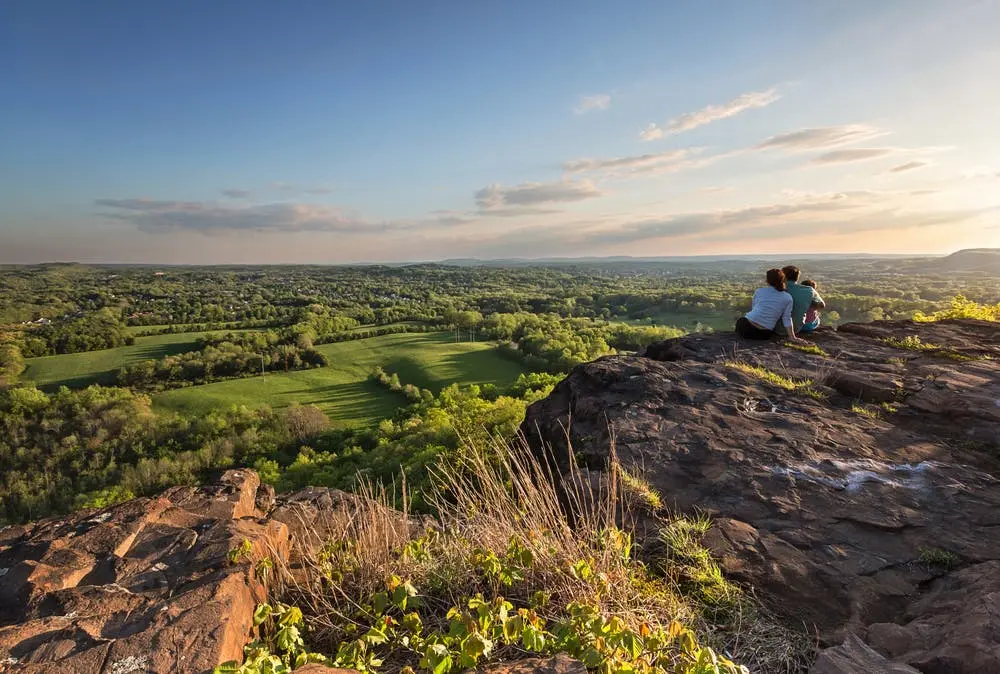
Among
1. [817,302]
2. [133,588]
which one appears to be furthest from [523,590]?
[817,302]

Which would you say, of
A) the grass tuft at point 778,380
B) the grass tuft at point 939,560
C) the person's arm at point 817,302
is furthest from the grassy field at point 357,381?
the grass tuft at point 939,560

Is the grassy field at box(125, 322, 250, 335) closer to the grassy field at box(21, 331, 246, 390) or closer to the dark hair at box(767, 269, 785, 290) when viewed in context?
the grassy field at box(21, 331, 246, 390)

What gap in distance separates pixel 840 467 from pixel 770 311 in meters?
5.63

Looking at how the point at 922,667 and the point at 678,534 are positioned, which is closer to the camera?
the point at 922,667

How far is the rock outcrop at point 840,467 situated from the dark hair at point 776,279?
1.37 meters

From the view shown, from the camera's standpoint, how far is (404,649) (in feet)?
10.2

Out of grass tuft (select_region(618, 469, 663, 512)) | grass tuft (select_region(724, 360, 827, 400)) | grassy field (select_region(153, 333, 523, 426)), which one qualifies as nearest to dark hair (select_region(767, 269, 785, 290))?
grass tuft (select_region(724, 360, 827, 400))

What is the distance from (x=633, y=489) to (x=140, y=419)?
7576cm

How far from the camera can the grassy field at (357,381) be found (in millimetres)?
68938

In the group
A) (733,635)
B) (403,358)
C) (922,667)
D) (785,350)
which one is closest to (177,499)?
(733,635)

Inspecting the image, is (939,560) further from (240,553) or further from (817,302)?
(817,302)

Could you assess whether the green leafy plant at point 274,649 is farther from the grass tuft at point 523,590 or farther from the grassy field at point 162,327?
the grassy field at point 162,327

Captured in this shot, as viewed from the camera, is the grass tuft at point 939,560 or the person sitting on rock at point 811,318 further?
the person sitting on rock at point 811,318

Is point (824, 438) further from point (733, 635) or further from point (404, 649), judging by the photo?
point (404, 649)
